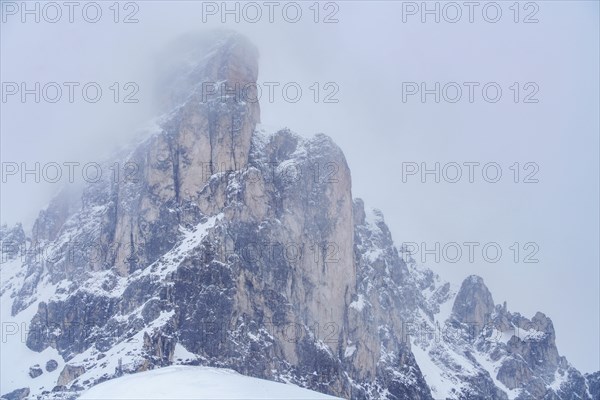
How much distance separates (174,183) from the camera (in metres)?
178

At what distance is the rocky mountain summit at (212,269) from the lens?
508 feet

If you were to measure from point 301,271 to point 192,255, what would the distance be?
27.4 m

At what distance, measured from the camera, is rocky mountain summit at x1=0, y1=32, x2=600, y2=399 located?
15475 cm

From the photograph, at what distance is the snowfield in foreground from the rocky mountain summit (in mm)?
103831

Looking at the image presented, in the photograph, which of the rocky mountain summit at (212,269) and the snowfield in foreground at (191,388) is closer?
the snowfield in foreground at (191,388)

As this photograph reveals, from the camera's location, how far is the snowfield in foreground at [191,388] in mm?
38344

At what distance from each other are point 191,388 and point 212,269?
12309 centimetres

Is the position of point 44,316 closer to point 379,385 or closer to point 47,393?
point 47,393

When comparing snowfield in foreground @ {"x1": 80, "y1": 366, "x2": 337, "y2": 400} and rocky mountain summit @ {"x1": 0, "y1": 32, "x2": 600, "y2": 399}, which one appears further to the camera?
rocky mountain summit @ {"x1": 0, "y1": 32, "x2": 600, "y2": 399}

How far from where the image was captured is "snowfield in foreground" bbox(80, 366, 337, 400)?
38344mm

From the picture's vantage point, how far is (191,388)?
3875 centimetres

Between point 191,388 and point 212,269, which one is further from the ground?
point 191,388

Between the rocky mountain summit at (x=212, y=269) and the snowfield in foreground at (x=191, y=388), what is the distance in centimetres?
10383

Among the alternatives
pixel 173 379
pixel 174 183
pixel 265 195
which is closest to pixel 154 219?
pixel 174 183
